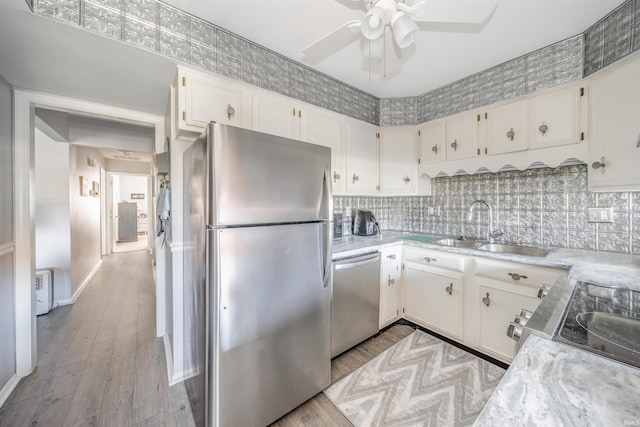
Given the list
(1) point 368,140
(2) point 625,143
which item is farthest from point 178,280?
(2) point 625,143

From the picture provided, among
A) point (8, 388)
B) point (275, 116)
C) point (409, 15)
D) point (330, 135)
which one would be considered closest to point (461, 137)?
point (330, 135)

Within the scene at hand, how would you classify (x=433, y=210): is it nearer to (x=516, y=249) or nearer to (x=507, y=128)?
(x=516, y=249)

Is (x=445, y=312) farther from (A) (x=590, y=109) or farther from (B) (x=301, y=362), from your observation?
(A) (x=590, y=109)

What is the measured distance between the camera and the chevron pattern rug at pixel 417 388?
1.45 m

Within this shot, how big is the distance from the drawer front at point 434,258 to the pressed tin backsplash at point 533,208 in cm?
60

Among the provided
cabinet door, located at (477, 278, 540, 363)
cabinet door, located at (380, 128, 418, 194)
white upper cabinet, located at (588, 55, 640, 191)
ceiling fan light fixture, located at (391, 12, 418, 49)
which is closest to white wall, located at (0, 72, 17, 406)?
ceiling fan light fixture, located at (391, 12, 418, 49)

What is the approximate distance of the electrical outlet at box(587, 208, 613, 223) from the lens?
1.76 meters

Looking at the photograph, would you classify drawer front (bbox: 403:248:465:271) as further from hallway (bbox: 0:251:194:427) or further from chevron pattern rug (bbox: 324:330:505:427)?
hallway (bbox: 0:251:194:427)

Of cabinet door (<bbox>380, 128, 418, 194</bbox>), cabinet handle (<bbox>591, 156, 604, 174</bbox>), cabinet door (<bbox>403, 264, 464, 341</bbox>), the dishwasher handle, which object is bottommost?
cabinet door (<bbox>403, 264, 464, 341</bbox>)

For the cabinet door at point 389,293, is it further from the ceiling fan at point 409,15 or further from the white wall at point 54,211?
the white wall at point 54,211

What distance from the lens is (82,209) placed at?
378cm

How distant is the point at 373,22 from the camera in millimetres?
1159

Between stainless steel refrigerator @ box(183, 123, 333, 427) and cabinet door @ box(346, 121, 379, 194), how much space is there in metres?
1.01

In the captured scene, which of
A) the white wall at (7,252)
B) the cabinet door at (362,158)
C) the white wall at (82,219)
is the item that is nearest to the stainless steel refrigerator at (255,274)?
the cabinet door at (362,158)
